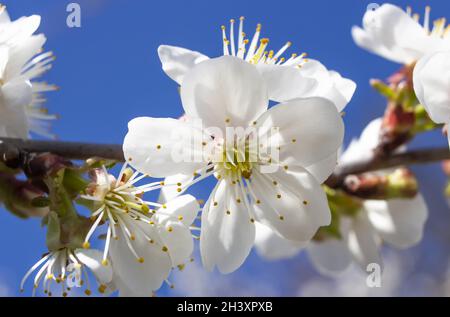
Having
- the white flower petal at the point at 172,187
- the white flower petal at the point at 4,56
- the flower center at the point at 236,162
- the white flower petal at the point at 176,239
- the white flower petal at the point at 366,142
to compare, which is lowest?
the white flower petal at the point at 176,239

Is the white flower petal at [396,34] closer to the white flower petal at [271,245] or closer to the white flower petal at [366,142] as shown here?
the white flower petal at [366,142]

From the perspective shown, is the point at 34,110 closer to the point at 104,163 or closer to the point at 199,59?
the point at 104,163

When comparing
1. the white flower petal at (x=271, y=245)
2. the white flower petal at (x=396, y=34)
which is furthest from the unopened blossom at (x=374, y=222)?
the white flower petal at (x=396, y=34)

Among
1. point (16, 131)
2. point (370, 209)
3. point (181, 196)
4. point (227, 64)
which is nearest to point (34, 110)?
point (16, 131)
